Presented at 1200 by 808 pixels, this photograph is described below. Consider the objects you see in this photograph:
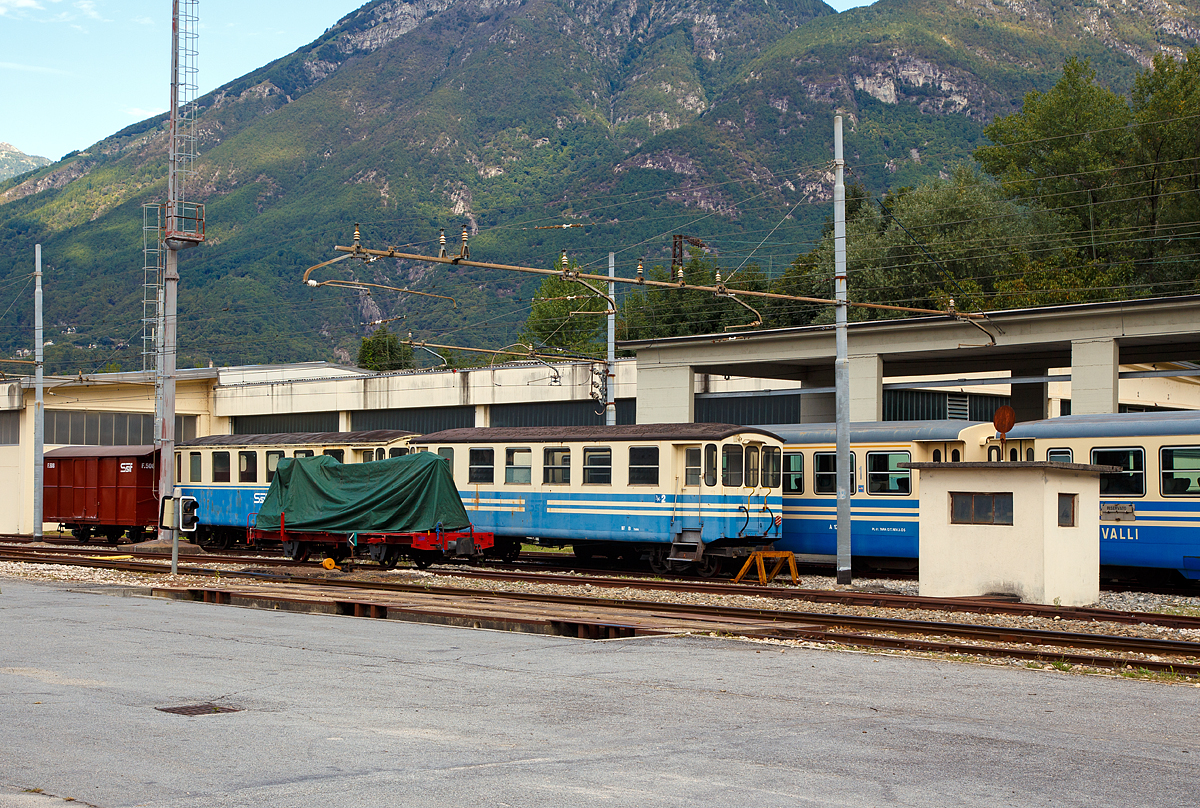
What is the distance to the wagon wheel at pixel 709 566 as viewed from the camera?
2460cm

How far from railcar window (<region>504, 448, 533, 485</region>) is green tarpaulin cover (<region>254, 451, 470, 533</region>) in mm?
1421

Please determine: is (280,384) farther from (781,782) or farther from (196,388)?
(781,782)

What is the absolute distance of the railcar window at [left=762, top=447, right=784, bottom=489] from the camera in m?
25.1

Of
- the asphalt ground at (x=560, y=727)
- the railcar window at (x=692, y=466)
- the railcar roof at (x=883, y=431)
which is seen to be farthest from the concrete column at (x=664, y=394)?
the asphalt ground at (x=560, y=727)

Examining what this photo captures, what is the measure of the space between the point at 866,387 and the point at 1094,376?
6.38 m

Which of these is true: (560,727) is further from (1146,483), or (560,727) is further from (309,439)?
(309,439)

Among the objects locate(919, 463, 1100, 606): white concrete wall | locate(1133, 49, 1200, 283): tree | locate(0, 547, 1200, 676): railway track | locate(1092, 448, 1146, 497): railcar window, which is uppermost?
locate(1133, 49, 1200, 283): tree

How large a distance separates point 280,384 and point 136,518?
1993cm

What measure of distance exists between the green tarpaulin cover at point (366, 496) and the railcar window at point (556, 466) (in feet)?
6.68

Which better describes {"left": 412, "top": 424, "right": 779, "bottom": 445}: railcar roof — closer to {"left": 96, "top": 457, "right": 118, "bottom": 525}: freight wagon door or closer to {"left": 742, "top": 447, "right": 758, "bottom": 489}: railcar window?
{"left": 742, "top": 447, "right": 758, "bottom": 489}: railcar window

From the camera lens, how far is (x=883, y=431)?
984 inches

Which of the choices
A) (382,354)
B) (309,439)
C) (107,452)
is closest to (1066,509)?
(309,439)

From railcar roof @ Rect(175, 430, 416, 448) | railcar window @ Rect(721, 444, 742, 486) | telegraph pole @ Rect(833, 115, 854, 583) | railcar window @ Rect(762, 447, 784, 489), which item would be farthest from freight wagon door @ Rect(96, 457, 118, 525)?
telegraph pole @ Rect(833, 115, 854, 583)

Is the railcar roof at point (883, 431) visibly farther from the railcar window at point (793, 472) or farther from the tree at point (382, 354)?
the tree at point (382, 354)
